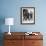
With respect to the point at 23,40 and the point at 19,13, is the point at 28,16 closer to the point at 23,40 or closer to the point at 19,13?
the point at 19,13

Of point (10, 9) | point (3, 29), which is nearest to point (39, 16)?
point (10, 9)

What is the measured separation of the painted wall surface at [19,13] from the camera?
14.9 feet

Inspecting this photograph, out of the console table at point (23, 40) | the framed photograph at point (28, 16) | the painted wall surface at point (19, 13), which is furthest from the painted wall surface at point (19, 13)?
the console table at point (23, 40)

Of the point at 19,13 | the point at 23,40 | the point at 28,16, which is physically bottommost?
the point at 23,40

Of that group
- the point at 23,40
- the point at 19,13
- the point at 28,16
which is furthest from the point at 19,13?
the point at 23,40

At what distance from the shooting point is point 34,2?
4547mm

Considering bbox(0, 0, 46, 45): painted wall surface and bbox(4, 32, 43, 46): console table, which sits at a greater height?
bbox(0, 0, 46, 45): painted wall surface

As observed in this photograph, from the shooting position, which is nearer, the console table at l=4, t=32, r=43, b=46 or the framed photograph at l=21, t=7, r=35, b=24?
the console table at l=4, t=32, r=43, b=46

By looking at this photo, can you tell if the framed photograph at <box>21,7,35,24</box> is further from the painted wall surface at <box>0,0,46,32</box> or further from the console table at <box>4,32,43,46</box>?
the console table at <box>4,32,43,46</box>

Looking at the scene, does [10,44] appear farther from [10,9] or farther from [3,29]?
[10,9]

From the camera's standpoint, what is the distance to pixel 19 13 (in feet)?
14.9

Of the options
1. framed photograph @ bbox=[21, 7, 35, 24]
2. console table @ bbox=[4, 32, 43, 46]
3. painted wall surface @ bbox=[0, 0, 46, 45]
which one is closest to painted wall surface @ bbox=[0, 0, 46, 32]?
painted wall surface @ bbox=[0, 0, 46, 45]

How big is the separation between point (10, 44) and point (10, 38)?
18cm

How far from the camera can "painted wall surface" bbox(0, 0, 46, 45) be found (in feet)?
14.9
